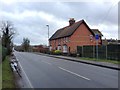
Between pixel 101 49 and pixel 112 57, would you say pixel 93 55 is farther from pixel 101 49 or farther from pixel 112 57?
pixel 112 57

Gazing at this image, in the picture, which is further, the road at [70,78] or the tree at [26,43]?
the tree at [26,43]

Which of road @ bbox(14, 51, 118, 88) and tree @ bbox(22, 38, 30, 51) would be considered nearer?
road @ bbox(14, 51, 118, 88)

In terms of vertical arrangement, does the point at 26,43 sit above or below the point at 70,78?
above

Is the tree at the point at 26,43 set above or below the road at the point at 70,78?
above

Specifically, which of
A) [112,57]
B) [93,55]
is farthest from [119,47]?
[93,55]

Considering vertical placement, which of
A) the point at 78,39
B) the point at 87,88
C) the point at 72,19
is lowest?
the point at 87,88

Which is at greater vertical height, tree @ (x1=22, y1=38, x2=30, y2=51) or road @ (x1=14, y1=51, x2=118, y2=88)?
tree @ (x1=22, y1=38, x2=30, y2=51)

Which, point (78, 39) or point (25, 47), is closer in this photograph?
point (78, 39)

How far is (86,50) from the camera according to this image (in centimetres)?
4747

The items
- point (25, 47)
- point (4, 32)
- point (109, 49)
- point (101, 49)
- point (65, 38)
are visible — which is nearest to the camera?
point (109, 49)

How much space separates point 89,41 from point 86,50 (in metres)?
29.2

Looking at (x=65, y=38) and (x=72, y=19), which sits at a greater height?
(x=72, y=19)

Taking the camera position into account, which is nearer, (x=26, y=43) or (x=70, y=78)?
(x=70, y=78)

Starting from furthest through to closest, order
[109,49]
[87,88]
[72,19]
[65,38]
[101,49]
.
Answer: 1. [72,19]
2. [65,38]
3. [101,49]
4. [109,49]
5. [87,88]
